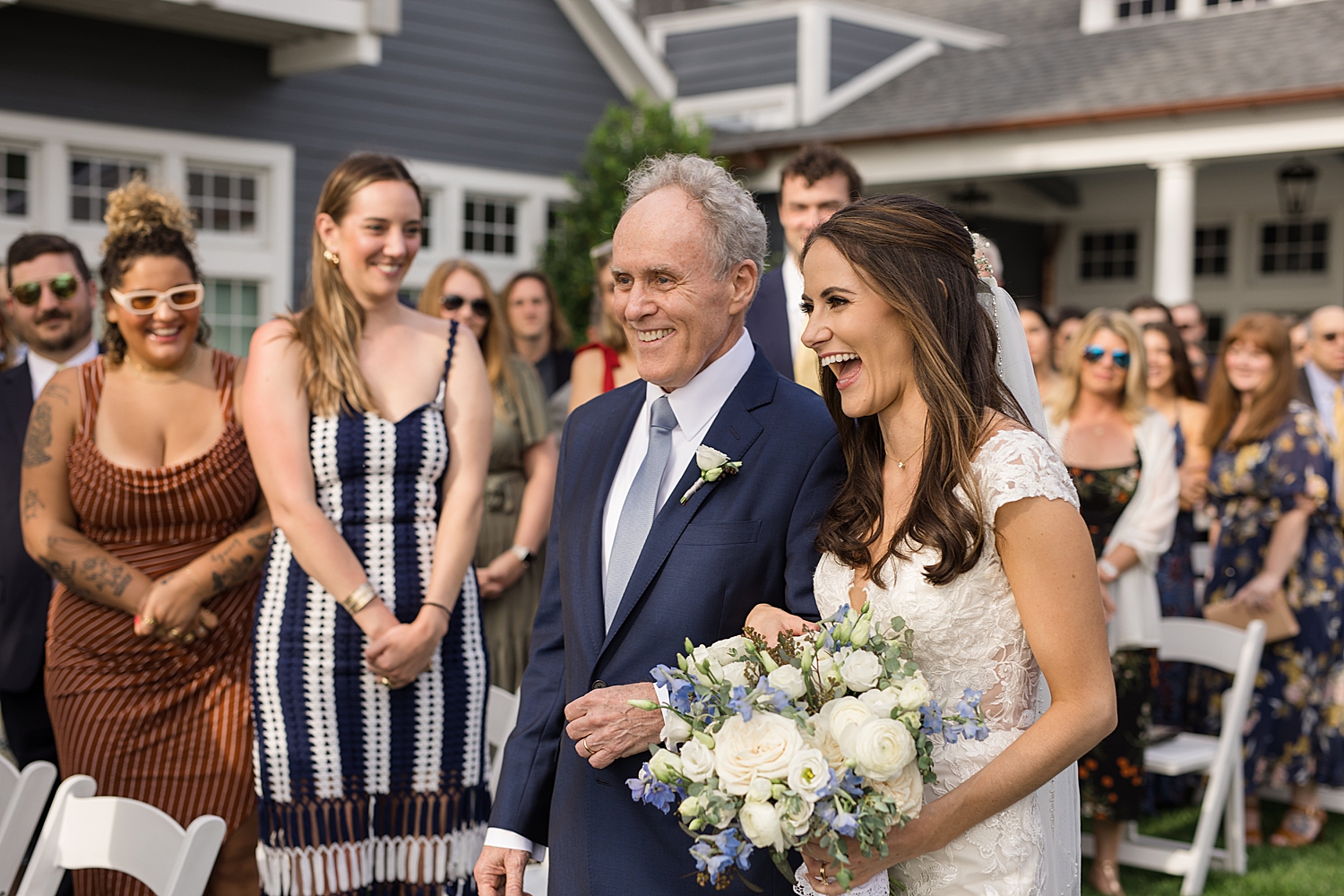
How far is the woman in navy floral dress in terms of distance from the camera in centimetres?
652

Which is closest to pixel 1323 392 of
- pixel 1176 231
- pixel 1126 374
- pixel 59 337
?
pixel 1126 374

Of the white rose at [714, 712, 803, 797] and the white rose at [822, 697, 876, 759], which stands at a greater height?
the white rose at [822, 697, 876, 759]

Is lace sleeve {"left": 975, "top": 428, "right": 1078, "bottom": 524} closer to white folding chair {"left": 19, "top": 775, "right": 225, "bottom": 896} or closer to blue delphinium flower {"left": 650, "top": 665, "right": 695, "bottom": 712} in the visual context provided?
blue delphinium flower {"left": 650, "top": 665, "right": 695, "bottom": 712}

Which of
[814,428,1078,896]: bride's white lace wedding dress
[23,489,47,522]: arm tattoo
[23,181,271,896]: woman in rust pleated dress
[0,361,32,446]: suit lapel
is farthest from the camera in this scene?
[0,361,32,446]: suit lapel

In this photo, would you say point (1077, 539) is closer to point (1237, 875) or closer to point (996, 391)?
point (996, 391)

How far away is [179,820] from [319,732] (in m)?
0.67

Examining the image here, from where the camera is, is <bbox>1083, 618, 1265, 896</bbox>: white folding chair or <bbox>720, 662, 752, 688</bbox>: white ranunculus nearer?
<bbox>720, 662, 752, 688</bbox>: white ranunculus

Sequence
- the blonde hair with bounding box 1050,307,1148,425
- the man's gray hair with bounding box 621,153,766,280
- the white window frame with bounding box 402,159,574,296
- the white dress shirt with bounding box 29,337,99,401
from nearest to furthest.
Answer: the man's gray hair with bounding box 621,153,766,280 < the white dress shirt with bounding box 29,337,99,401 < the blonde hair with bounding box 1050,307,1148,425 < the white window frame with bounding box 402,159,574,296

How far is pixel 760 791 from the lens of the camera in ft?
6.51

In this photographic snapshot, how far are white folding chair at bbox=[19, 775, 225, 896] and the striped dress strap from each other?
4.51 feet

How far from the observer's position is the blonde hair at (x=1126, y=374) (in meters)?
5.93

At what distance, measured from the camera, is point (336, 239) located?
383 centimetres

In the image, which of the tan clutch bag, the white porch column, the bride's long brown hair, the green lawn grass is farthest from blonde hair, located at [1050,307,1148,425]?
the white porch column

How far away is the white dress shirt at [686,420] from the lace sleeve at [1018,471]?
1.95 ft
